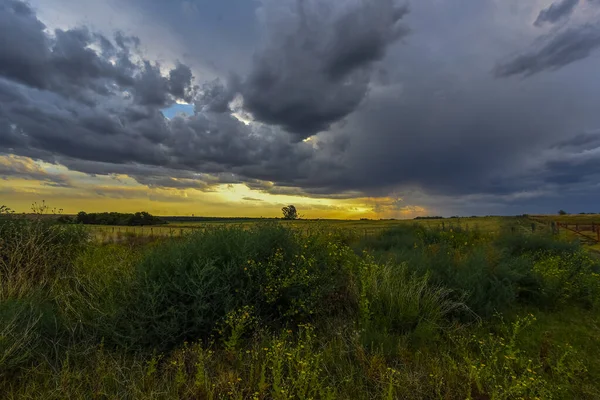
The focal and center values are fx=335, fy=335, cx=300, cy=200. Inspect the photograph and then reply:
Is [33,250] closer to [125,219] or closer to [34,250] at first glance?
[34,250]

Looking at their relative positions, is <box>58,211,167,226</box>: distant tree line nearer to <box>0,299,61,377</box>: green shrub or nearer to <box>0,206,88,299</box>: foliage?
<box>0,206,88,299</box>: foliage

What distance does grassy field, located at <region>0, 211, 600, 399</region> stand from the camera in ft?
13.4

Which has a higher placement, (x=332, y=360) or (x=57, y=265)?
(x=57, y=265)

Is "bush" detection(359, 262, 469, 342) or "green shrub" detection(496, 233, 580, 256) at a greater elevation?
"green shrub" detection(496, 233, 580, 256)

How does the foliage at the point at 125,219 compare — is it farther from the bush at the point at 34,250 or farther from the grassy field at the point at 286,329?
the grassy field at the point at 286,329

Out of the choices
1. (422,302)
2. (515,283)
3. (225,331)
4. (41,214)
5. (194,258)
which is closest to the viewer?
(225,331)

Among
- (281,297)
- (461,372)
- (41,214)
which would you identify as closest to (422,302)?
(461,372)

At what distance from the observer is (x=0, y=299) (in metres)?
6.20

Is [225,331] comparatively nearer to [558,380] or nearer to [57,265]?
[558,380]

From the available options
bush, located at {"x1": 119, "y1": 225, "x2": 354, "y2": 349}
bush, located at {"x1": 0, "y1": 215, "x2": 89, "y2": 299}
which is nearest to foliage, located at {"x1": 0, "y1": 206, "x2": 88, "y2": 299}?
bush, located at {"x1": 0, "y1": 215, "x2": 89, "y2": 299}

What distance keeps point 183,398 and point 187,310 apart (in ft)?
4.23

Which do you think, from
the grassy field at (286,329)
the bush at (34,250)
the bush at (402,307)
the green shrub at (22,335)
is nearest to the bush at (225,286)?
the grassy field at (286,329)

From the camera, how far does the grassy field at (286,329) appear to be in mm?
4070

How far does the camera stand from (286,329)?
17.7 feet
